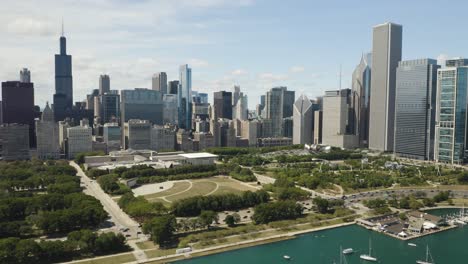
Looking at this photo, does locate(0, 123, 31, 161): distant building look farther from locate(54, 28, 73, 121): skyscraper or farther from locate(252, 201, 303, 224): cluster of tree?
locate(252, 201, 303, 224): cluster of tree

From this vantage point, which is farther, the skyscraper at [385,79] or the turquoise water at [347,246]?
the skyscraper at [385,79]

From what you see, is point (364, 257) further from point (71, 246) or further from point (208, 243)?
point (71, 246)

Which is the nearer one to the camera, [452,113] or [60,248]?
[60,248]

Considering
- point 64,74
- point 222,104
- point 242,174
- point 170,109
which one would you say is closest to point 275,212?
point 242,174

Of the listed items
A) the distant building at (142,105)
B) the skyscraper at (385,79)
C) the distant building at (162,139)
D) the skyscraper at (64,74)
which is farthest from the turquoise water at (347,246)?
the skyscraper at (64,74)

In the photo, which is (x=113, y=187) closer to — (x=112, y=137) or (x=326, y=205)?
(x=326, y=205)

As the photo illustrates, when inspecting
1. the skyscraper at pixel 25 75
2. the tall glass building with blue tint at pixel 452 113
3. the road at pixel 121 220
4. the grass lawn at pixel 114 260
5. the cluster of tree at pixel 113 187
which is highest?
the skyscraper at pixel 25 75

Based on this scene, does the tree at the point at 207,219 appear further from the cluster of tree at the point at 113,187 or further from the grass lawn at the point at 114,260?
the cluster of tree at the point at 113,187

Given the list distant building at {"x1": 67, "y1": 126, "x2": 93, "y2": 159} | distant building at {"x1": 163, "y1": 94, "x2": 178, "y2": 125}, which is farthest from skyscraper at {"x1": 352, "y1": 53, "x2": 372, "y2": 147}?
distant building at {"x1": 67, "y1": 126, "x2": 93, "y2": 159}
